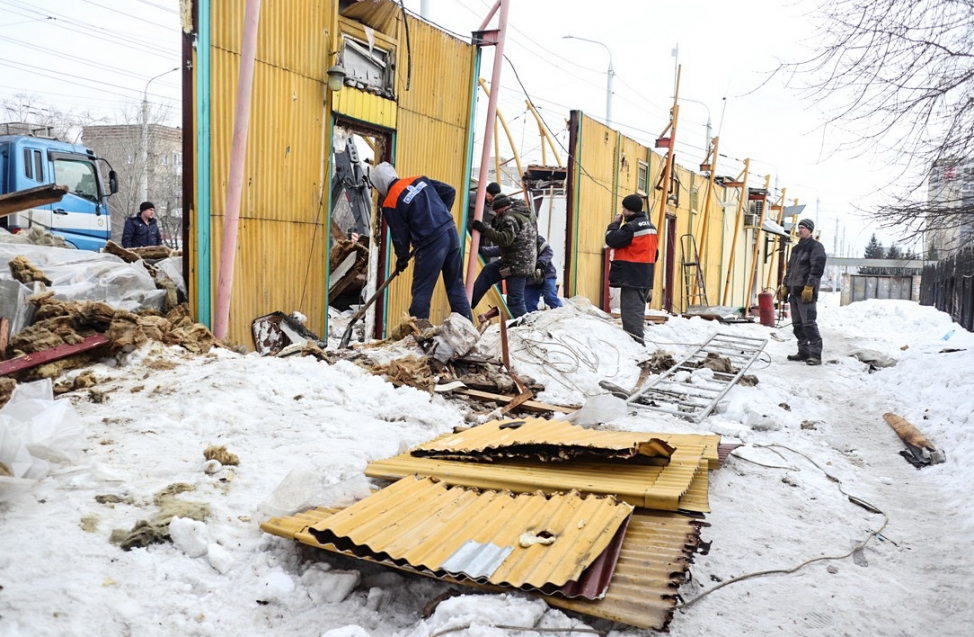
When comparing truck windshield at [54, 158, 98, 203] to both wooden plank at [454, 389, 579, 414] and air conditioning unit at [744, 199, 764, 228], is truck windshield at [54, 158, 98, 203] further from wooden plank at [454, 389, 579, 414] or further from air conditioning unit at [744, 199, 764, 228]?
air conditioning unit at [744, 199, 764, 228]

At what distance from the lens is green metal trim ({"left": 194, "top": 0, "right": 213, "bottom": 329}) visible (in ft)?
19.2

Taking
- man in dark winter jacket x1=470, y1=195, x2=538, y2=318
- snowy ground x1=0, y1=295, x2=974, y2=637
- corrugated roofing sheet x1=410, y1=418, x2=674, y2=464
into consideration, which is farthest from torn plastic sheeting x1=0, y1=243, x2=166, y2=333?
man in dark winter jacket x1=470, y1=195, x2=538, y2=318

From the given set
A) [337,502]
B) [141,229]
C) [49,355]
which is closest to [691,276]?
[141,229]

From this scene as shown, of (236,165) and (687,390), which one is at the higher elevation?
(236,165)

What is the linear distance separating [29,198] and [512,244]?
6.16 m

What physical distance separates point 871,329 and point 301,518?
58.8 feet

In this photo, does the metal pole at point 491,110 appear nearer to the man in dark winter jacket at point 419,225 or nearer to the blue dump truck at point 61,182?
the man in dark winter jacket at point 419,225

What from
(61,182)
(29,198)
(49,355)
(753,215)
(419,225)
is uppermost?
(753,215)

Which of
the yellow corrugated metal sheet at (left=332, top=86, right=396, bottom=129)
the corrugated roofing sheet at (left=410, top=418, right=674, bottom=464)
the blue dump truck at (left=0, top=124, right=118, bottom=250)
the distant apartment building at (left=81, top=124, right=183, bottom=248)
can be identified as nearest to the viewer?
the corrugated roofing sheet at (left=410, top=418, right=674, bottom=464)

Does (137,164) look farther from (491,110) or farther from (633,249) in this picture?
(633,249)

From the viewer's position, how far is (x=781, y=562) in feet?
10.6

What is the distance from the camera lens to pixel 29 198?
3.13 m

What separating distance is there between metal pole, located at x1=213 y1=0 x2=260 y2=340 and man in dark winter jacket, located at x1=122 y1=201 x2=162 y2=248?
18.8 feet

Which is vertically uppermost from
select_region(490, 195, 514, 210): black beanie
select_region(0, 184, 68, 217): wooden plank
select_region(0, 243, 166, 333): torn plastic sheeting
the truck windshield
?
the truck windshield
